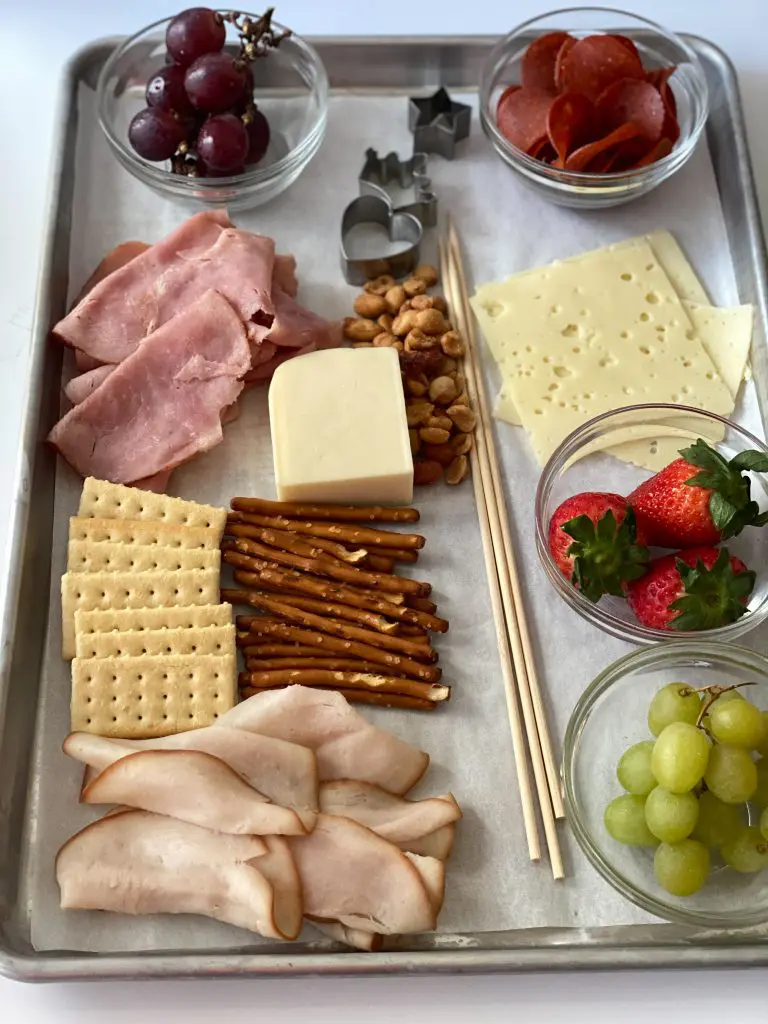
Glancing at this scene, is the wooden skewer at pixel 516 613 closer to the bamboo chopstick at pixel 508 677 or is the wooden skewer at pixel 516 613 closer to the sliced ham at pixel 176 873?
the bamboo chopstick at pixel 508 677

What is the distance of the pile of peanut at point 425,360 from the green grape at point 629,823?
1.61 ft

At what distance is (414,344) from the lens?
151 cm

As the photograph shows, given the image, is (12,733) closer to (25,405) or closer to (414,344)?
(25,405)

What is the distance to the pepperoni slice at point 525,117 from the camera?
1633 millimetres

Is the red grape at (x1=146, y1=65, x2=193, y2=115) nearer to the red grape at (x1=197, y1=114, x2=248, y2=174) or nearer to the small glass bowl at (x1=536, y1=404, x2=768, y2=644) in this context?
the red grape at (x1=197, y1=114, x2=248, y2=174)

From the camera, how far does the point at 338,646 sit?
4.41 feet

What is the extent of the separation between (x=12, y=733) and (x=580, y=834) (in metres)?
0.65

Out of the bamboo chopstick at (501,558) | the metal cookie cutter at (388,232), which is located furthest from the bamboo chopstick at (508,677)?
the metal cookie cutter at (388,232)

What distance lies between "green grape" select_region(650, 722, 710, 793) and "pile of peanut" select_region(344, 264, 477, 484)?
0.49m

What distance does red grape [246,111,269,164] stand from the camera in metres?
1.61

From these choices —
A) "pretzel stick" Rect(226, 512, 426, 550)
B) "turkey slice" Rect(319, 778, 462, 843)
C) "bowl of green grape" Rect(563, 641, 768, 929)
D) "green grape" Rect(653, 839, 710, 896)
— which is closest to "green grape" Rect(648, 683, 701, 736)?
"bowl of green grape" Rect(563, 641, 768, 929)

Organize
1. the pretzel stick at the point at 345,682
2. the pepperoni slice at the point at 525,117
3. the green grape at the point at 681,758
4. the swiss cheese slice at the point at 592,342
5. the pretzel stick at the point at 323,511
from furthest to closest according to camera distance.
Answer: the pepperoni slice at the point at 525,117 → the swiss cheese slice at the point at 592,342 → the pretzel stick at the point at 323,511 → the pretzel stick at the point at 345,682 → the green grape at the point at 681,758

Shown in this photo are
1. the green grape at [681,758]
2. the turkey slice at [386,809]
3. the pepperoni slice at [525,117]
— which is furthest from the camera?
the pepperoni slice at [525,117]

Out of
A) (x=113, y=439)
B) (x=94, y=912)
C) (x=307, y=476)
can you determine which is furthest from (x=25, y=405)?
(x=94, y=912)
